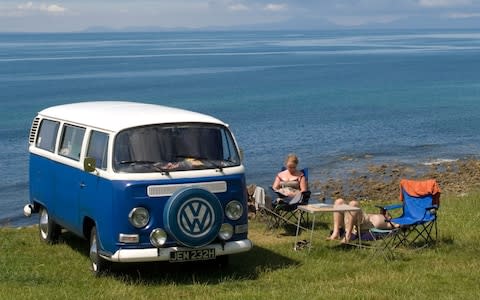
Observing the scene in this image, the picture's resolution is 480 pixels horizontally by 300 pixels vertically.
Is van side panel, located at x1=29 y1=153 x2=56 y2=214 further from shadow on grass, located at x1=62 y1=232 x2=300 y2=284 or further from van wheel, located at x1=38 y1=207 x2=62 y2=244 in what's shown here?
shadow on grass, located at x1=62 y1=232 x2=300 y2=284

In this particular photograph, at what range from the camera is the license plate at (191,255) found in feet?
33.7

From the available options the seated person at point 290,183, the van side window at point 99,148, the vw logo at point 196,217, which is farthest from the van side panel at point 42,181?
the seated person at point 290,183

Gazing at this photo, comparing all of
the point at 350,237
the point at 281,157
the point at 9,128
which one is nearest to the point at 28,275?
the point at 350,237

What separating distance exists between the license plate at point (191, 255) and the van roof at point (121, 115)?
175 cm

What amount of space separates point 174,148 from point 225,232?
4.27 feet

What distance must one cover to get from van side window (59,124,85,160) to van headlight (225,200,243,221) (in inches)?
95.2

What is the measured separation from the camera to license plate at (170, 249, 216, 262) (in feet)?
33.7

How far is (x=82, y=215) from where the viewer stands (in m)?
11.3

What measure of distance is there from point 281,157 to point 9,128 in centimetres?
→ 1910

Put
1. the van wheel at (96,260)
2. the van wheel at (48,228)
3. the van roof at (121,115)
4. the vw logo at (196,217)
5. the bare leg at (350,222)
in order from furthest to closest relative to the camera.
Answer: the van wheel at (48,228)
the bare leg at (350,222)
the van wheel at (96,260)
the van roof at (121,115)
the vw logo at (196,217)

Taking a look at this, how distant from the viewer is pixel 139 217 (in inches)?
401

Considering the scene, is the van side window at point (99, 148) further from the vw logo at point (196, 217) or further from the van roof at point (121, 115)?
the vw logo at point (196, 217)

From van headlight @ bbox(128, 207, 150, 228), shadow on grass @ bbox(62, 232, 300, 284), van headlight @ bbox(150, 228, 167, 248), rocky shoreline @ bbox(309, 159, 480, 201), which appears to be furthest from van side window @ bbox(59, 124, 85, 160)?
rocky shoreline @ bbox(309, 159, 480, 201)

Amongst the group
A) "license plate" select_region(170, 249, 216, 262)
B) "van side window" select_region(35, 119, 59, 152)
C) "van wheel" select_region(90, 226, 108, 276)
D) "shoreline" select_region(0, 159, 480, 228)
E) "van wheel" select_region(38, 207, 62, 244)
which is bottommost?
"shoreline" select_region(0, 159, 480, 228)
